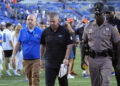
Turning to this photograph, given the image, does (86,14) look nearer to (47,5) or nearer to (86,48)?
(47,5)

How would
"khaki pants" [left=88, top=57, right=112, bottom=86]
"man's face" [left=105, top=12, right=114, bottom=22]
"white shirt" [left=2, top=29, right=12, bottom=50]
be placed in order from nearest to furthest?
"khaki pants" [left=88, top=57, right=112, bottom=86]
"man's face" [left=105, top=12, right=114, bottom=22]
"white shirt" [left=2, top=29, right=12, bottom=50]

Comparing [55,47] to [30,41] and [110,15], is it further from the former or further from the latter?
[110,15]

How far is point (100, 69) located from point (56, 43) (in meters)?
1.37

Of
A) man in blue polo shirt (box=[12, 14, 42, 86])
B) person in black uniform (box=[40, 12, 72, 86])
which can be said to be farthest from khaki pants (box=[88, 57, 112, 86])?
man in blue polo shirt (box=[12, 14, 42, 86])

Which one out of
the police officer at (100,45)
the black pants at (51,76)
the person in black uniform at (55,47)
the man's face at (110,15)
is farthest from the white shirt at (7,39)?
the police officer at (100,45)

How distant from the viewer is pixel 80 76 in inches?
571

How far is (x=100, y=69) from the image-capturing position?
7.46 meters

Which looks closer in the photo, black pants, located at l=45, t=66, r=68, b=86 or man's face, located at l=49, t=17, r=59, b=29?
man's face, located at l=49, t=17, r=59, b=29

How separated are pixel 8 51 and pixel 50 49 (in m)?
7.59

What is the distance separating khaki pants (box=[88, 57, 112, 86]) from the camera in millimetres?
7336

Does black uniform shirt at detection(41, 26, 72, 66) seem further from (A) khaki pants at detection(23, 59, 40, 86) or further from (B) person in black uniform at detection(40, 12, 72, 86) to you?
(A) khaki pants at detection(23, 59, 40, 86)

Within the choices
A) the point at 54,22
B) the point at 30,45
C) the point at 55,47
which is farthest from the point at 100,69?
the point at 30,45

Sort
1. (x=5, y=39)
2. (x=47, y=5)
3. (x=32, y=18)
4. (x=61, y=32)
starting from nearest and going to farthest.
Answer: (x=61, y=32), (x=32, y=18), (x=5, y=39), (x=47, y=5)

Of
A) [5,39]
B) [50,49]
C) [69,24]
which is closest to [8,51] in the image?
[5,39]
